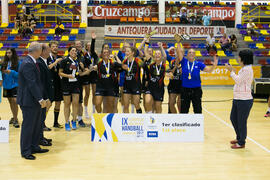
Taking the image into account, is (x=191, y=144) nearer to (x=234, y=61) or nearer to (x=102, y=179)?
(x=102, y=179)

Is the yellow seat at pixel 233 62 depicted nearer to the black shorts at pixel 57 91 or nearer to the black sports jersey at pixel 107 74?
the black sports jersey at pixel 107 74

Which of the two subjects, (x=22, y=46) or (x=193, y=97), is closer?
(x=193, y=97)

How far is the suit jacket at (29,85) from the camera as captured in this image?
184 inches

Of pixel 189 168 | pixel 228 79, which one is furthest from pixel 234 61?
pixel 189 168

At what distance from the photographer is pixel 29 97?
187 inches

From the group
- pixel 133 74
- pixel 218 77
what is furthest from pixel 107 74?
pixel 218 77

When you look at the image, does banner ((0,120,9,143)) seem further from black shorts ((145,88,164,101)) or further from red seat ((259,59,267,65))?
red seat ((259,59,267,65))

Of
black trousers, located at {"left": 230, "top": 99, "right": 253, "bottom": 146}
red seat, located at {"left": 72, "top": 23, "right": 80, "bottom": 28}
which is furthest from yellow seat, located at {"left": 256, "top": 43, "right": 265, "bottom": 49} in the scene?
black trousers, located at {"left": 230, "top": 99, "right": 253, "bottom": 146}

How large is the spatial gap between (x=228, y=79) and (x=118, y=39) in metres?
7.06

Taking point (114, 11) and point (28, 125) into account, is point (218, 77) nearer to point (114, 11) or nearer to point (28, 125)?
point (114, 11)

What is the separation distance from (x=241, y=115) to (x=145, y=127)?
68.2 inches

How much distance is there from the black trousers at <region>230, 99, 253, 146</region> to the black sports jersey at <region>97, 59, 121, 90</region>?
2.62 meters

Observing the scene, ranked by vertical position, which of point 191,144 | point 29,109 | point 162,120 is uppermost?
point 29,109

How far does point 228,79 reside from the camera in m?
15.8
